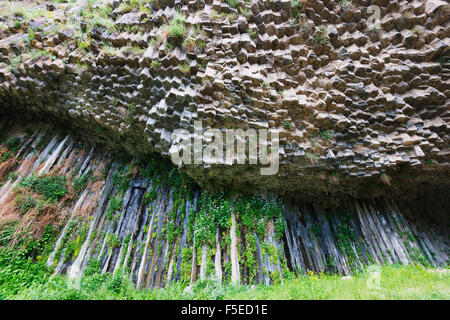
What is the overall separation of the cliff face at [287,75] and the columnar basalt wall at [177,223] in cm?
162

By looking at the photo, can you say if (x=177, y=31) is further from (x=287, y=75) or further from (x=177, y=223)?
(x=177, y=223)

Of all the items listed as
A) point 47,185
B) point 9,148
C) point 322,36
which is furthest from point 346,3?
point 9,148

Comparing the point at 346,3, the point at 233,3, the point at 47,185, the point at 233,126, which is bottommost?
the point at 47,185

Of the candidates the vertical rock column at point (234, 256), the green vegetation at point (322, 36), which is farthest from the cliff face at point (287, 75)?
the vertical rock column at point (234, 256)

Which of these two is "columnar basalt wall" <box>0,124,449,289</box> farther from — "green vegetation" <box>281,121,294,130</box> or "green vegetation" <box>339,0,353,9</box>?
"green vegetation" <box>339,0,353,9</box>

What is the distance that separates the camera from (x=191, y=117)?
21.5 ft

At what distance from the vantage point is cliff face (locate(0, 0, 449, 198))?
6355 mm

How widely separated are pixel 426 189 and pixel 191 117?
1015 centimetres

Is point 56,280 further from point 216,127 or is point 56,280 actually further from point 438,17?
point 438,17

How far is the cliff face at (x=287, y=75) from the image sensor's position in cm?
636

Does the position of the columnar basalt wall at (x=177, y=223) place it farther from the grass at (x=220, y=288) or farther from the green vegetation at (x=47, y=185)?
the grass at (x=220, y=288)

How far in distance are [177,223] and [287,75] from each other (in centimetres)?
619

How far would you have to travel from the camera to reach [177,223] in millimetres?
7914

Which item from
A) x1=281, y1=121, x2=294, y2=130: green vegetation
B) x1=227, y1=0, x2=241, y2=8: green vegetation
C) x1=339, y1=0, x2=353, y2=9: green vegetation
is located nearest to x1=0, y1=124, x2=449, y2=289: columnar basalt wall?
x1=281, y1=121, x2=294, y2=130: green vegetation
